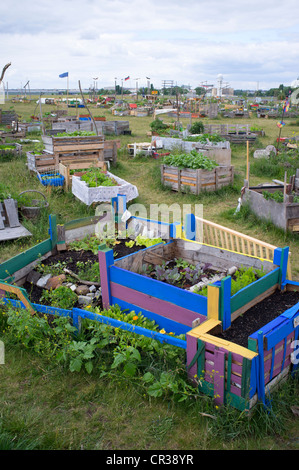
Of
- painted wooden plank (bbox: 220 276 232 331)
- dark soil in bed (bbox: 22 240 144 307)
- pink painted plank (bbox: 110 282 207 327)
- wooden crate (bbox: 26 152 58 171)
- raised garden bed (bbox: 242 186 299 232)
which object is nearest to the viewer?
painted wooden plank (bbox: 220 276 232 331)

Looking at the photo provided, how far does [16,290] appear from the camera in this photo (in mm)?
4480

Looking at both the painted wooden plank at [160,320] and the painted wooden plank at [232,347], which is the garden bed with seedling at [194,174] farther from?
the painted wooden plank at [232,347]

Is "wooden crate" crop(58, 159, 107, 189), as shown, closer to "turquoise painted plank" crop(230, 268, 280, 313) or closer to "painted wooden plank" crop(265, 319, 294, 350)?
"turquoise painted plank" crop(230, 268, 280, 313)

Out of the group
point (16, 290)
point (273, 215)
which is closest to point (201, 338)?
point (16, 290)

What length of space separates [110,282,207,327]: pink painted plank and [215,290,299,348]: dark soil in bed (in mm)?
306

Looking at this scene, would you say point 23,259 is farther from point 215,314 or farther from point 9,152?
point 9,152

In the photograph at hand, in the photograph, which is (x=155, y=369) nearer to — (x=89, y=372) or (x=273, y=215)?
(x=89, y=372)

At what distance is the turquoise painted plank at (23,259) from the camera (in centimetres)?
513

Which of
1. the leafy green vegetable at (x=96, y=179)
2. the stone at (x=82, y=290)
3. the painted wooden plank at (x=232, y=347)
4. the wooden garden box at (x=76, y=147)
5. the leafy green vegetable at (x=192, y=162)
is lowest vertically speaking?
the stone at (x=82, y=290)

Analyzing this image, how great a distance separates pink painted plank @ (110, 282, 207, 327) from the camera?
3894 millimetres

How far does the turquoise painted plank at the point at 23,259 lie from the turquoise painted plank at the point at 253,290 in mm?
2922

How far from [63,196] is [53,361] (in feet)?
22.3

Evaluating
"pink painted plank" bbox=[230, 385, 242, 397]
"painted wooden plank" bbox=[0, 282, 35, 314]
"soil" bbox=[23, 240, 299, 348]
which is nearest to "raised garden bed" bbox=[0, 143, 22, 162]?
"soil" bbox=[23, 240, 299, 348]

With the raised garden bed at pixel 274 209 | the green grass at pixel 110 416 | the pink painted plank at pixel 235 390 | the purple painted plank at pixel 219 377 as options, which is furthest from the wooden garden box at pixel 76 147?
the pink painted plank at pixel 235 390
